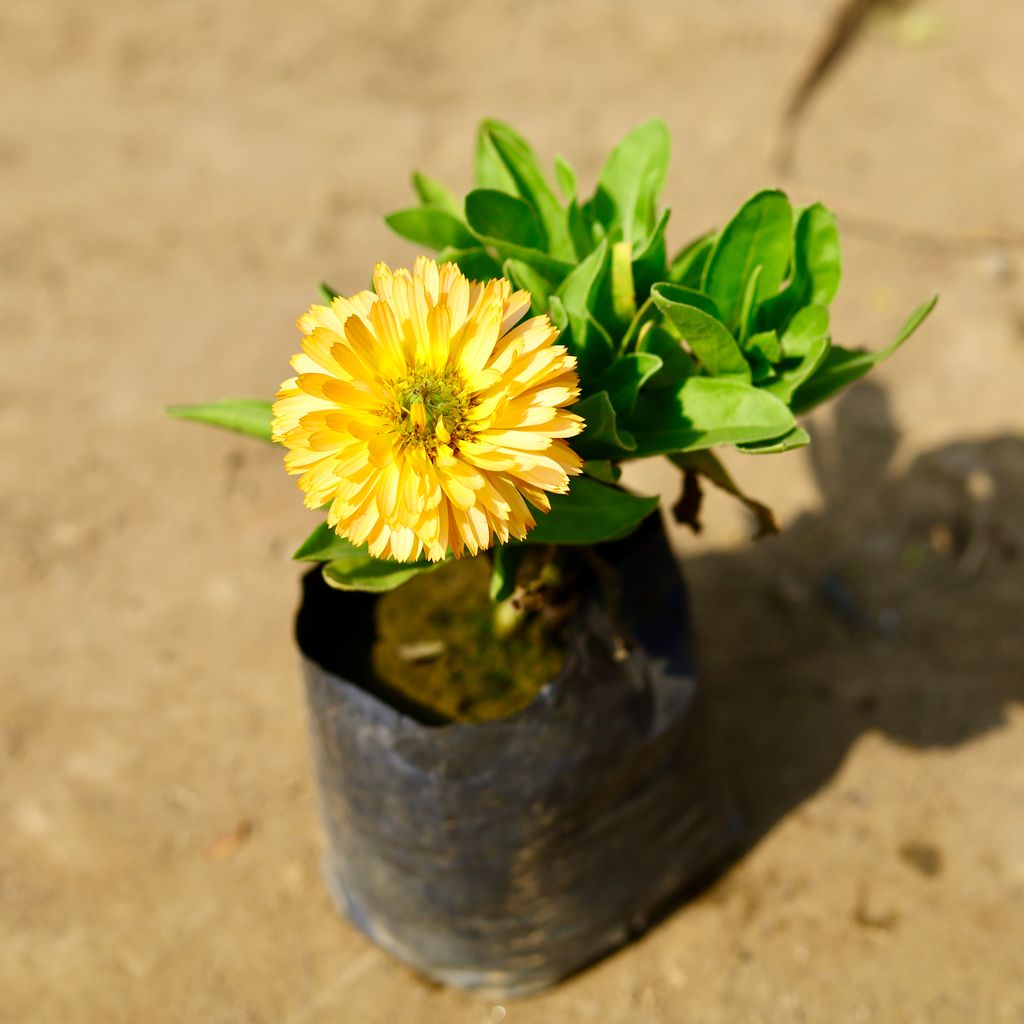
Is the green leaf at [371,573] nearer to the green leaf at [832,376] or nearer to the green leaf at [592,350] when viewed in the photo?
the green leaf at [592,350]

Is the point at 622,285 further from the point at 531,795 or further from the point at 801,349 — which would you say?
the point at 531,795

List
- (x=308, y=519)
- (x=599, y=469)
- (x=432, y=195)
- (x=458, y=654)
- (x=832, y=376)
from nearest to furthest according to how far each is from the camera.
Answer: (x=599, y=469), (x=832, y=376), (x=432, y=195), (x=458, y=654), (x=308, y=519)

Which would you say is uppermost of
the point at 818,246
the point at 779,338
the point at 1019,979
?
the point at 818,246

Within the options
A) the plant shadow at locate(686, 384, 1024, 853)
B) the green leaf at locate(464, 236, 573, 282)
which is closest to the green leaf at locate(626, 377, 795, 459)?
the green leaf at locate(464, 236, 573, 282)

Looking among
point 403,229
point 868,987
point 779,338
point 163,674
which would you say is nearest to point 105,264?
point 163,674

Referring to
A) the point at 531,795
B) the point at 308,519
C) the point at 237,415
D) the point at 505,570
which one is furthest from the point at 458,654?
the point at 308,519

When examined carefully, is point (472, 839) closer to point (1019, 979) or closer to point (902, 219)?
point (1019, 979)
